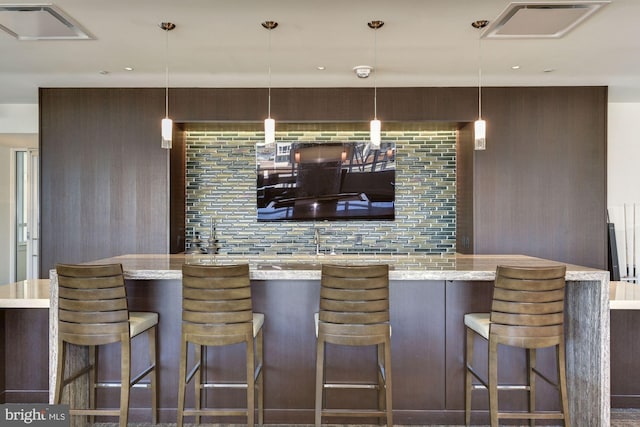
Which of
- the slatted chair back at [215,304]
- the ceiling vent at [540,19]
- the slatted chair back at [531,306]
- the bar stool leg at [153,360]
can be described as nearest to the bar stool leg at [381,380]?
the slatted chair back at [531,306]

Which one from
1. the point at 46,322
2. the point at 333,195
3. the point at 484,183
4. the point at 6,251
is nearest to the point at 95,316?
the point at 46,322

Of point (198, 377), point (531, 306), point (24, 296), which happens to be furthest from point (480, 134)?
point (24, 296)

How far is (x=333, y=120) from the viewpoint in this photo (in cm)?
479

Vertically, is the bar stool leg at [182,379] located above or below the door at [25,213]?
below

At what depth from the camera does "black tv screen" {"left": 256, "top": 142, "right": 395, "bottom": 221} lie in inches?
210

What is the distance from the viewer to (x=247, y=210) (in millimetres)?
5391

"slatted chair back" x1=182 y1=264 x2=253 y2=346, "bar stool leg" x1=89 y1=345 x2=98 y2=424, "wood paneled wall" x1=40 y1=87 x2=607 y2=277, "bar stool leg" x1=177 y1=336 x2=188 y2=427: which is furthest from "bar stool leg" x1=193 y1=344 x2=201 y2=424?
"wood paneled wall" x1=40 y1=87 x2=607 y2=277

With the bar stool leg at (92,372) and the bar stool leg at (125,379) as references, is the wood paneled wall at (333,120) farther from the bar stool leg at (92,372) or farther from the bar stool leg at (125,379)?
the bar stool leg at (125,379)

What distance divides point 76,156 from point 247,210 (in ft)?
6.32

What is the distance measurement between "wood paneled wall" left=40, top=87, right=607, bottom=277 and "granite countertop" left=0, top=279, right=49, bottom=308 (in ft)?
4.79

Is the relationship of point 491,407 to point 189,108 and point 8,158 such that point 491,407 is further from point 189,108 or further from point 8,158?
point 8,158

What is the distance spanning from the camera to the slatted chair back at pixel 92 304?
249cm

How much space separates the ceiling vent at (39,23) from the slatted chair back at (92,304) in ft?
5.48

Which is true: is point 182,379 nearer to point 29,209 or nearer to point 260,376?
point 260,376
